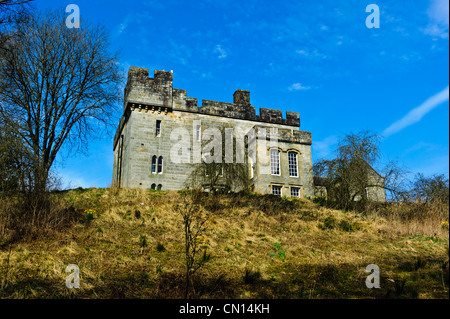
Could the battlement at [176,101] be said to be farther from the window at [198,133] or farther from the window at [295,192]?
the window at [295,192]

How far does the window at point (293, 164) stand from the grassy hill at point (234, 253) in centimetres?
900

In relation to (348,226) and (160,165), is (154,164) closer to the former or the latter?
(160,165)

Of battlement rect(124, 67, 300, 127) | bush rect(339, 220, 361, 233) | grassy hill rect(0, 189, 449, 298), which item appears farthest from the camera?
battlement rect(124, 67, 300, 127)

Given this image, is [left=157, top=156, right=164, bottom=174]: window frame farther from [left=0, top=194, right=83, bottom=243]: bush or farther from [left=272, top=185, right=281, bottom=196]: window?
[left=0, top=194, right=83, bottom=243]: bush

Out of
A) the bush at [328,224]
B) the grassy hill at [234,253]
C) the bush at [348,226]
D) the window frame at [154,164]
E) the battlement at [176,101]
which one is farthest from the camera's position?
the battlement at [176,101]

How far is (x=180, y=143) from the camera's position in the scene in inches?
1118

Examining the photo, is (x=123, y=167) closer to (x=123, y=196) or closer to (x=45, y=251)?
(x=123, y=196)

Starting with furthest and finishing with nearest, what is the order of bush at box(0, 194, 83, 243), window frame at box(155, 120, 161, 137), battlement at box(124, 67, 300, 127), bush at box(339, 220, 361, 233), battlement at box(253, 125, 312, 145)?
window frame at box(155, 120, 161, 137) → battlement at box(124, 67, 300, 127) → battlement at box(253, 125, 312, 145) → bush at box(339, 220, 361, 233) → bush at box(0, 194, 83, 243)

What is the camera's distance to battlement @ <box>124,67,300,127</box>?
27891mm

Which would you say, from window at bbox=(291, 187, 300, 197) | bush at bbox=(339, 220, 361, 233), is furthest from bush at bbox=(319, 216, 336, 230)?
window at bbox=(291, 187, 300, 197)

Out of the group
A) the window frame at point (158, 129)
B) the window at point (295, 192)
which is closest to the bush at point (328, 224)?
the window at point (295, 192)

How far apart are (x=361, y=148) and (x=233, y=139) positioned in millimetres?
9961

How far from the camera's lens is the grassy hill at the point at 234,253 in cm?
906
